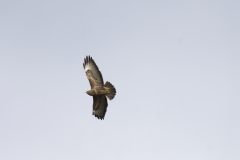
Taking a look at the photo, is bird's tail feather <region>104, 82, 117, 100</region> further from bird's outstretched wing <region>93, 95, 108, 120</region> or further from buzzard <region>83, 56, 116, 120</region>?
bird's outstretched wing <region>93, 95, 108, 120</region>

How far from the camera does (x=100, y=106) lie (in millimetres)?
24516

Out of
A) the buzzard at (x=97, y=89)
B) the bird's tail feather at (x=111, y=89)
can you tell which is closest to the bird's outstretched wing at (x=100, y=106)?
the buzzard at (x=97, y=89)

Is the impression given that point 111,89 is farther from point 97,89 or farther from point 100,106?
point 100,106

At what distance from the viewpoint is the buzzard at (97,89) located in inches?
911

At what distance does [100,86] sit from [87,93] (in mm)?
935

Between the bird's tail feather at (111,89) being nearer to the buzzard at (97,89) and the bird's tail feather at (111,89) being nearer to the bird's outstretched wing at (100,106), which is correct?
the buzzard at (97,89)

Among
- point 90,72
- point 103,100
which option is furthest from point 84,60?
point 103,100

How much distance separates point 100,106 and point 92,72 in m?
2.24

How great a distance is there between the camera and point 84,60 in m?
25.4

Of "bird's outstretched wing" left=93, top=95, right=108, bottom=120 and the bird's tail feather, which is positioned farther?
"bird's outstretched wing" left=93, top=95, right=108, bottom=120

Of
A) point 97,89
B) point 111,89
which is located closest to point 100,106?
point 97,89

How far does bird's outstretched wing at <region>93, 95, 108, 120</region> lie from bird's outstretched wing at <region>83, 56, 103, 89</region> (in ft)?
2.68

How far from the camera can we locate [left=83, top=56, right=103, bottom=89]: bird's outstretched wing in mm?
24109

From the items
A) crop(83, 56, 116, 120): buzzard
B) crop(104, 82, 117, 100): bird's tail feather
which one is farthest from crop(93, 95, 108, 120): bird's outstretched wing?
crop(104, 82, 117, 100): bird's tail feather
